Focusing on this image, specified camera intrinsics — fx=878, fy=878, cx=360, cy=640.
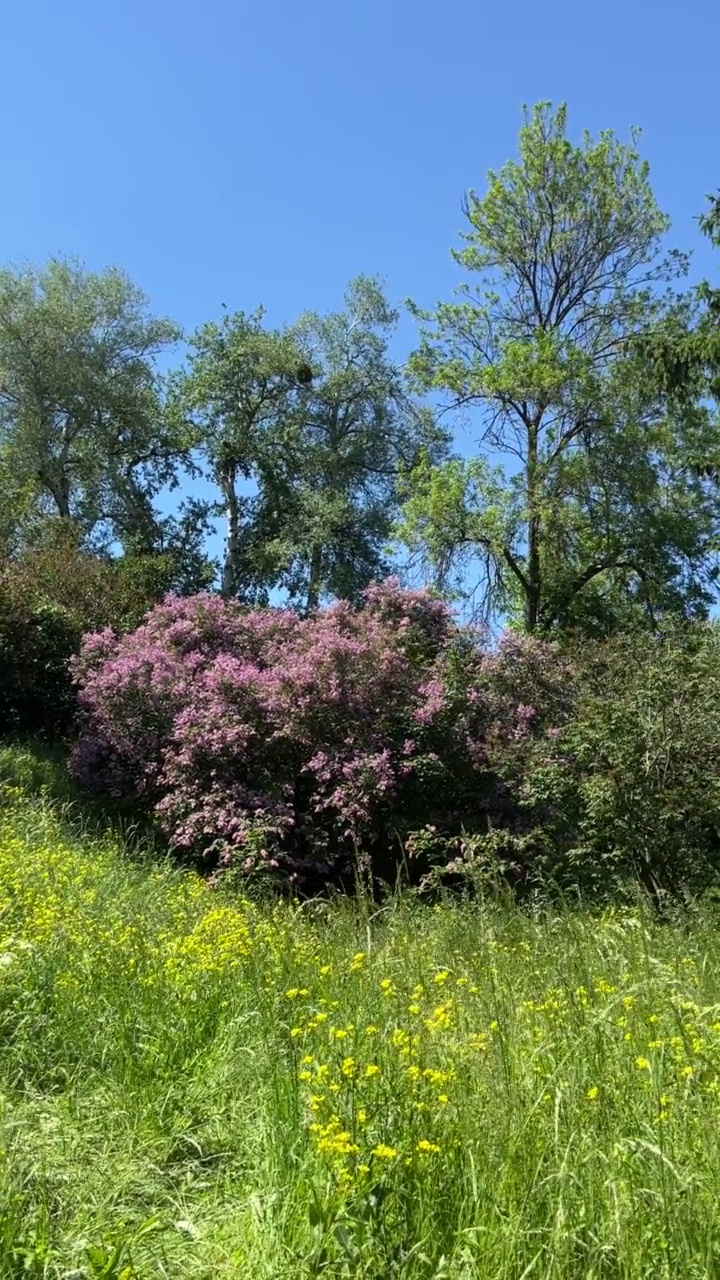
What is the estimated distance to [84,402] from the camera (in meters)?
23.9

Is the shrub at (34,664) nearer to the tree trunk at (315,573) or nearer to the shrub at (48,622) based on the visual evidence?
the shrub at (48,622)

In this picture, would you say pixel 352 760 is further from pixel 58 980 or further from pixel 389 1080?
pixel 389 1080

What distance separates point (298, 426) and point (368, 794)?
16775mm

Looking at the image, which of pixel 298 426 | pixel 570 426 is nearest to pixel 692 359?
pixel 570 426

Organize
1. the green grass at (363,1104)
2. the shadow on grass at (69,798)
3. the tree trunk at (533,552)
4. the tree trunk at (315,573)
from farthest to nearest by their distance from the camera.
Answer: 1. the tree trunk at (315,573)
2. the tree trunk at (533,552)
3. the shadow on grass at (69,798)
4. the green grass at (363,1104)

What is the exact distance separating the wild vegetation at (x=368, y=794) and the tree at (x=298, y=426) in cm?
11

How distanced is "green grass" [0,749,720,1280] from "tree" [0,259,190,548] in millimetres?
20672

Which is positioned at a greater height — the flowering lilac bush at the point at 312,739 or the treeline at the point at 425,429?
the treeline at the point at 425,429

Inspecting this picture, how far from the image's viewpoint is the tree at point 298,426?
23609 mm

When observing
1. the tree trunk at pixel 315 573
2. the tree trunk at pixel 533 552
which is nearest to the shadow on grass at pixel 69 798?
the tree trunk at pixel 533 552

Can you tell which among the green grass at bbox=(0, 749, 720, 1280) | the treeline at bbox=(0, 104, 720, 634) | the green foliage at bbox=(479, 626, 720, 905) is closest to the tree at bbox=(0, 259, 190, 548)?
the treeline at bbox=(0, 104, 720, 634)

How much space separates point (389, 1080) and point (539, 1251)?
2.24ft

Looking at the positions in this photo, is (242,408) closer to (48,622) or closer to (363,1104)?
(48,622)

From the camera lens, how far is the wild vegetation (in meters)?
2.30
